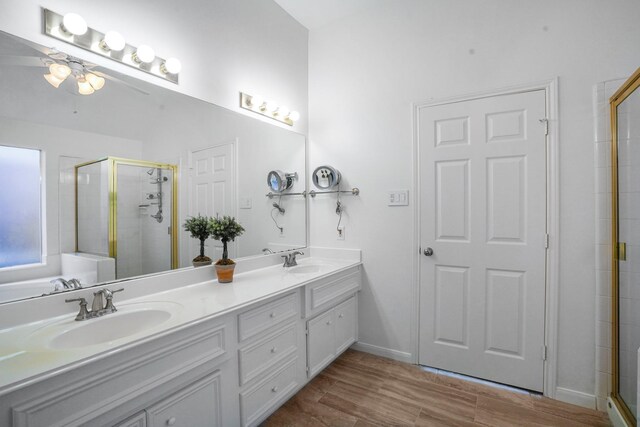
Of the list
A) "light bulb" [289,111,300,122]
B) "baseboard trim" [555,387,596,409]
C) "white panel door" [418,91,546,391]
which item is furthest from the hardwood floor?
"light bulb" [289,111,300,122]

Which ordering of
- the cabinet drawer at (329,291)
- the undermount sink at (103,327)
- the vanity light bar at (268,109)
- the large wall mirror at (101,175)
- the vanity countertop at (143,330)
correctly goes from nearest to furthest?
the vanity countertop at (143,330) < the undermount sink at (103,327) < the large wall mirror at (101,175) < the cabinet drawer at (329,291) < the vanity light bar at (268,109)

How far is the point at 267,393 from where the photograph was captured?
1678mm

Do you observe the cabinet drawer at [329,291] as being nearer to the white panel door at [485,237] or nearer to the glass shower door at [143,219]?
the white panel door at [485,237]

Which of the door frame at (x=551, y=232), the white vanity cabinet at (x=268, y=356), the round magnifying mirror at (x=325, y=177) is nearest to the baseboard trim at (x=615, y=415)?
the door frame at (x=551, y=232)

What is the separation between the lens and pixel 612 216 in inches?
71.1

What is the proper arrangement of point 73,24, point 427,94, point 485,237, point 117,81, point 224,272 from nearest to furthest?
point 73,24 → point 117,81 → point 224,272 → point 485,237 → point 427,94

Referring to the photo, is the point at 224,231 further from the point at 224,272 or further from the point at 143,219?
the point at 143,219

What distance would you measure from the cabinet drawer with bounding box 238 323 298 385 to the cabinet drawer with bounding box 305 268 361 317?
0.61 ft

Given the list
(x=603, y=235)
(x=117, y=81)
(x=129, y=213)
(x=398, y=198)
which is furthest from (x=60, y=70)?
(x=603, y=235)

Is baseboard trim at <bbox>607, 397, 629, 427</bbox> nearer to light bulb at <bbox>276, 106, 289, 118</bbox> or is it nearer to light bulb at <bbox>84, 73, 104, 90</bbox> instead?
light bulb at <bbox>276, 106, 289, 118</bbox>

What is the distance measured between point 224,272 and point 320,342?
0.80 m

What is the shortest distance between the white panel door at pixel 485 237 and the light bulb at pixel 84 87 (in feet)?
6.62

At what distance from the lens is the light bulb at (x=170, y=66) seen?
174 cm

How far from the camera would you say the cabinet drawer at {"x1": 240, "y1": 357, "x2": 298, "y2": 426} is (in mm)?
1544
